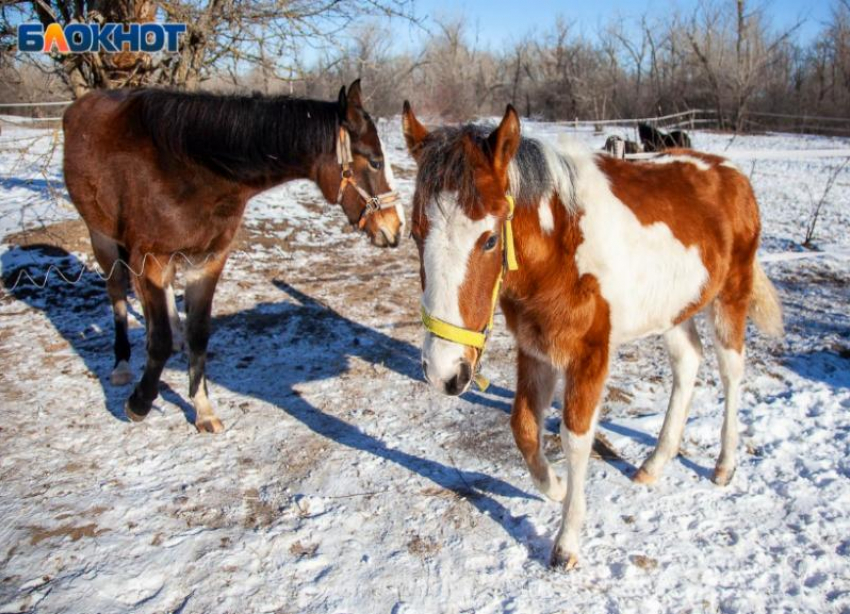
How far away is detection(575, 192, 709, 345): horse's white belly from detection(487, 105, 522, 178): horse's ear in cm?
58

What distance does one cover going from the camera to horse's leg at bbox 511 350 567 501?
2.84 metres

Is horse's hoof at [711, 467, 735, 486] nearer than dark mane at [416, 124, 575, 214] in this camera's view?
No

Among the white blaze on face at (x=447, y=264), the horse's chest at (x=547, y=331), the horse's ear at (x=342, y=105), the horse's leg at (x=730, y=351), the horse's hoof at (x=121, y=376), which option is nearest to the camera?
the white blaze on face at (x=447, y=264)

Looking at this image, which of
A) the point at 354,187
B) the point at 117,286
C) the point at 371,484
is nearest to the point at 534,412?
the point at 371,484

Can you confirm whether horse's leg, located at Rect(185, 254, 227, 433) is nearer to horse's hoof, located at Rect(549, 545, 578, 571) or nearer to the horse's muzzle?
the horse's muzzle

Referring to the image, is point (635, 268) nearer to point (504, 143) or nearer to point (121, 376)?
point (504, 143)

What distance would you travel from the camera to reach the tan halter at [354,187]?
373 cm

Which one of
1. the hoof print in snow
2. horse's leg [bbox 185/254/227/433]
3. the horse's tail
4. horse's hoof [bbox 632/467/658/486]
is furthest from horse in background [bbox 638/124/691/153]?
the hoof print in snow

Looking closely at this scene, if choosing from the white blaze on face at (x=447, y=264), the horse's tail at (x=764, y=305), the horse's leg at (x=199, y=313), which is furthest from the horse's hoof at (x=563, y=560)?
the horse's leg at (x=199, y=313)

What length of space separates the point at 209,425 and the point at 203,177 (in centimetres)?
162

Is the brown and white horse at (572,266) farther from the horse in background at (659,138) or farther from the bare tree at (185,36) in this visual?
the horse in background at (659,138)

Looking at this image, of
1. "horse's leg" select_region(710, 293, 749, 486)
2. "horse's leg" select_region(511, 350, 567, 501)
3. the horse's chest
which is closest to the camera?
the horse's chest

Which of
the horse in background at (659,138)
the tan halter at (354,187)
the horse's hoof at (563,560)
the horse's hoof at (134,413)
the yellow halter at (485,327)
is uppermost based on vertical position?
the horse in background at (659,138)

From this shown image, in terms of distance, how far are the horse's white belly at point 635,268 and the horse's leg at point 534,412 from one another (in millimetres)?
398
